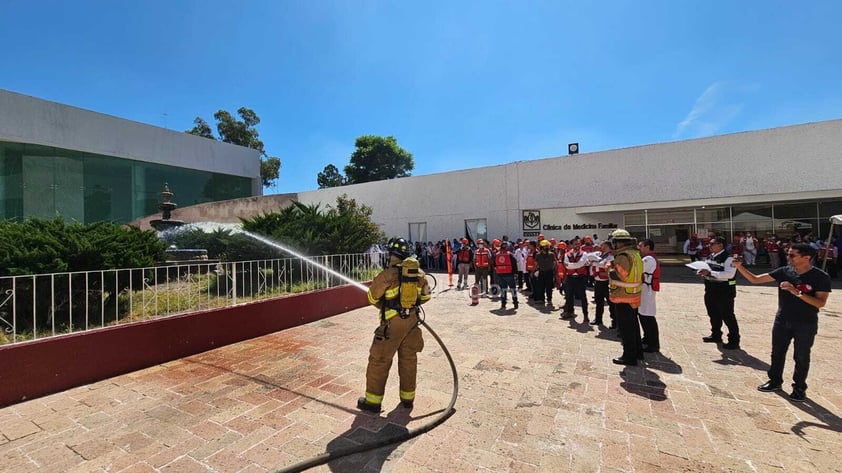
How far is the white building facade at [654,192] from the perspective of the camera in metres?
14.2

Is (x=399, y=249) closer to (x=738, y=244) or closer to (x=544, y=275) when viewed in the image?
(x=544, y=275)

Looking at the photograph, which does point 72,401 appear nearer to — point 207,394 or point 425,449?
point 207,394

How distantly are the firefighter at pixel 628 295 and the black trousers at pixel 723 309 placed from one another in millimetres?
1635

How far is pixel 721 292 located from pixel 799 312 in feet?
5.89

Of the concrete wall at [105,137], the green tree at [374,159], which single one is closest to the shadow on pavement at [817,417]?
the concrete wall at [105,137]

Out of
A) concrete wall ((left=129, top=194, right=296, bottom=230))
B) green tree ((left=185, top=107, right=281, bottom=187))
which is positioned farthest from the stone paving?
green tree ((left=185, top=107, right=281, bottom=187))

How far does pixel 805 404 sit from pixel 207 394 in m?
6.05

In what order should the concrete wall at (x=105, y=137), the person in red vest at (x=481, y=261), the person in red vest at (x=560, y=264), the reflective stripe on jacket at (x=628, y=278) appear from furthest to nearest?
the concrete wall at (x=105, y=137)
the person in red vest at (x=481, y=261)
the person in red vest at (x=560, y=264)
the reflective stripe on jacket at (x=628, y=278)

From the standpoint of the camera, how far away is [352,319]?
7.77 meters

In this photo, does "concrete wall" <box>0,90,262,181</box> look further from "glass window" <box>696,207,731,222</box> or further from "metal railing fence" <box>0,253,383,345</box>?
"glass window" <box>696,207,731,222</box>

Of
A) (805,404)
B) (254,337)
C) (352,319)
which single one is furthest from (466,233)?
(805,404)

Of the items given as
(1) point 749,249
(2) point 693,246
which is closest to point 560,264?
(2) point 693,246

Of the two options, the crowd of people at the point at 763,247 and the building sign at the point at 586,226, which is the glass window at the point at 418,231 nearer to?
the building sign at the point at 586,226

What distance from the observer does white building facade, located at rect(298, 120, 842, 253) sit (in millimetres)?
14211
